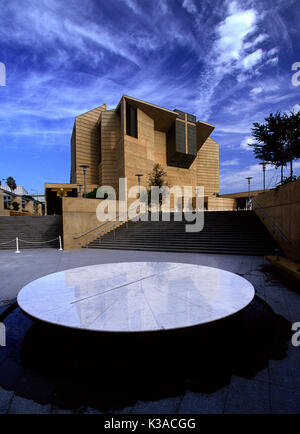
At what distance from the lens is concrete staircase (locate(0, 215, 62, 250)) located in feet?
50.0

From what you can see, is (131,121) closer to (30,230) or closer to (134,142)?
(134,142)

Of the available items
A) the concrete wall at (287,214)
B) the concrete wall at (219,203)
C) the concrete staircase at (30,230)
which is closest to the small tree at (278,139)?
the concrete wall at (287,214)

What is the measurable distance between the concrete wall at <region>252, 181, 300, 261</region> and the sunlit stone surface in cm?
536

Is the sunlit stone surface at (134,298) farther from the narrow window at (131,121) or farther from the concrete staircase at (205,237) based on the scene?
the narrow window at (131,121)

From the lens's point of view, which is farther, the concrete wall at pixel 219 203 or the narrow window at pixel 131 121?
the concrete wall at pixel 219 203

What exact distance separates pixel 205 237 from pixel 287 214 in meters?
4.61

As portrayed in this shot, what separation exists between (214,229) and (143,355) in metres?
12.0

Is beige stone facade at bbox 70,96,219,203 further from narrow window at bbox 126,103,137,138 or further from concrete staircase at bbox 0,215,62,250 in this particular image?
concrete staircase at bbox 0,215,62,250

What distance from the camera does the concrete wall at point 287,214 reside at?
8406 millimetres

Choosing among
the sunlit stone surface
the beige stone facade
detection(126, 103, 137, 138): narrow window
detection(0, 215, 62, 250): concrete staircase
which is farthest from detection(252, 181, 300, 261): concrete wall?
detection(126, 103, 137, 138): narrow window

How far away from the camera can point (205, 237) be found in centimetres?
1288

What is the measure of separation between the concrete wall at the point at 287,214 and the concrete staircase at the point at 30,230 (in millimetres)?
13805

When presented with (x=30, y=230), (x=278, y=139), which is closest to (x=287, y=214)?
(x=278, y=139)
